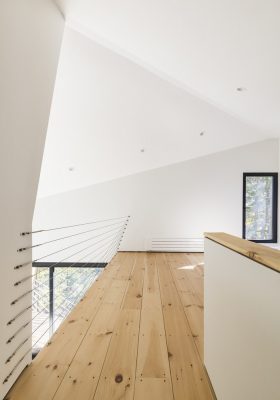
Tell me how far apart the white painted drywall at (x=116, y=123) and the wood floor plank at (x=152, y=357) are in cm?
266

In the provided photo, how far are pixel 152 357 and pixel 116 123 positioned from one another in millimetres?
3318

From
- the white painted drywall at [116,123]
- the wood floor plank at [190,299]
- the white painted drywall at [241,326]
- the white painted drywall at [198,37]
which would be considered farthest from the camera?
the white painted drywall at [116,123]

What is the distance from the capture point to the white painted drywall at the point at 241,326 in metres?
0.86

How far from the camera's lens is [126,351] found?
1.97 m

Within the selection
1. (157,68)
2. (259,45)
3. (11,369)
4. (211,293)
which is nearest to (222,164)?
(157,68)

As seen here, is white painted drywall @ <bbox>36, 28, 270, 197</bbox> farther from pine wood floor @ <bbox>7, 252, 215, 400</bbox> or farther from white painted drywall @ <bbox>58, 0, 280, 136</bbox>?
pine wood floor @ <bbox>7, 252, 215, 400</bbox>

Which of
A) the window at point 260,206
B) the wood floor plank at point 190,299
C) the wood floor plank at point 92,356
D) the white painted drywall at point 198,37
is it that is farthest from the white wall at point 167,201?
the wood floor plank at point 92,356

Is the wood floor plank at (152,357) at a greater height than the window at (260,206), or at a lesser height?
lesser

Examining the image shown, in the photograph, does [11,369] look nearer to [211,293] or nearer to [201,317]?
[211,293]

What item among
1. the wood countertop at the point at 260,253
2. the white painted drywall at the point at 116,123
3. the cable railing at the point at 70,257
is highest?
the white painted drywall at the point at 116,123

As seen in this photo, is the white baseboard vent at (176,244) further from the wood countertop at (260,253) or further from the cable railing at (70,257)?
the wood countertop at (260,253)

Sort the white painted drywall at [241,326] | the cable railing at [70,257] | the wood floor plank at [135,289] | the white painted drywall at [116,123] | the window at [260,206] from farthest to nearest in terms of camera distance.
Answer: the window at [260,206] → the cable railing at [70,257] → the white painted drywall at [116,123] → the wood floor plank at [135,289] → the white painted drywall at [241,326]

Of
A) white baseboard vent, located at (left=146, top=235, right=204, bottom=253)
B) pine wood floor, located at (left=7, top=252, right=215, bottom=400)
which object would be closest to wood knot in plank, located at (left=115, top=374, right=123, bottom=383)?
pine wood floor, located at (left=7, top=252, right=215, bottom=400)

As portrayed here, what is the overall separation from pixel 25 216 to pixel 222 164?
5.06 metres
